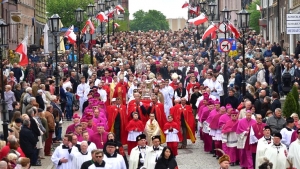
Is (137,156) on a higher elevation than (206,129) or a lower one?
higher

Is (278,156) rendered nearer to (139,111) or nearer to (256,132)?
(256,132)

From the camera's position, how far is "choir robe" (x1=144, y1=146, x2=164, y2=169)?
69.6 feet

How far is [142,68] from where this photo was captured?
50.2 m

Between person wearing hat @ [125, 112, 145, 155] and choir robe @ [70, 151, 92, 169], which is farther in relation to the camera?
person wearing hat @ [125, 112, 145, 155]

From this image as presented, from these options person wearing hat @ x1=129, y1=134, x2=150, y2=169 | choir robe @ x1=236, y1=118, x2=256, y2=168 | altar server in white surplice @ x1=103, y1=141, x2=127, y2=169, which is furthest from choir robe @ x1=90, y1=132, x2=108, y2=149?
choir robe @ x1=236, y1=118, x2=256, y2=168

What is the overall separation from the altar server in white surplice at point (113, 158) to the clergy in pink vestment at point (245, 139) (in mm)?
7324

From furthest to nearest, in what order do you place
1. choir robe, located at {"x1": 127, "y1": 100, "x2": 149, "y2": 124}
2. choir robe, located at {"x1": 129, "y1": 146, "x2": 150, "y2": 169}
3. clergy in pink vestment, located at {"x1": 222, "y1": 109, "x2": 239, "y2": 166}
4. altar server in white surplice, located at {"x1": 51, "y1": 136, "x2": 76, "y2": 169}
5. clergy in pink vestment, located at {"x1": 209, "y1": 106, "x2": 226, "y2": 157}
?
choir robe, located at {"x1": 127, "y1": 100, "x2": 149, "y2": 124} < clergy in pink vestment, located at {"x1": 209, "y1": 106, "x2": 226, "y2": 157} < clergy in pink vestment, located at {"x1": 222, "y1": 109, "x2": 239, "y2": 166} < altar server in white surplice, located at {"x1": 51, "y1": 136, "x2": 76, "y2": 169} < choir robe, located at {"x1": 129, "y1": 146, "x2": 150, "y2": 169}

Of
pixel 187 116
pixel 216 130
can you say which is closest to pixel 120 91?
pixel 187 116

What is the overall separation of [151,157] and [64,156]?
1.96m

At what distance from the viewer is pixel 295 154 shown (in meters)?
23.0

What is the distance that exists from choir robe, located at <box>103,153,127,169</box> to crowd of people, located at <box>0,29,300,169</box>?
0.06 feet

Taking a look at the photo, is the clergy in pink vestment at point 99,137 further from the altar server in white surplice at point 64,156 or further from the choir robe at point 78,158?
the choir robe at point 78,158

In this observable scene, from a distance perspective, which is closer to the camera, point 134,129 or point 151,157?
Result: point 151,157

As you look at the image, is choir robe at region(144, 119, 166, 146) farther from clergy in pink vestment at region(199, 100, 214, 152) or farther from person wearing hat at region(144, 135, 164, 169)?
person wearing hat at region(144, 135, 164, 169)
